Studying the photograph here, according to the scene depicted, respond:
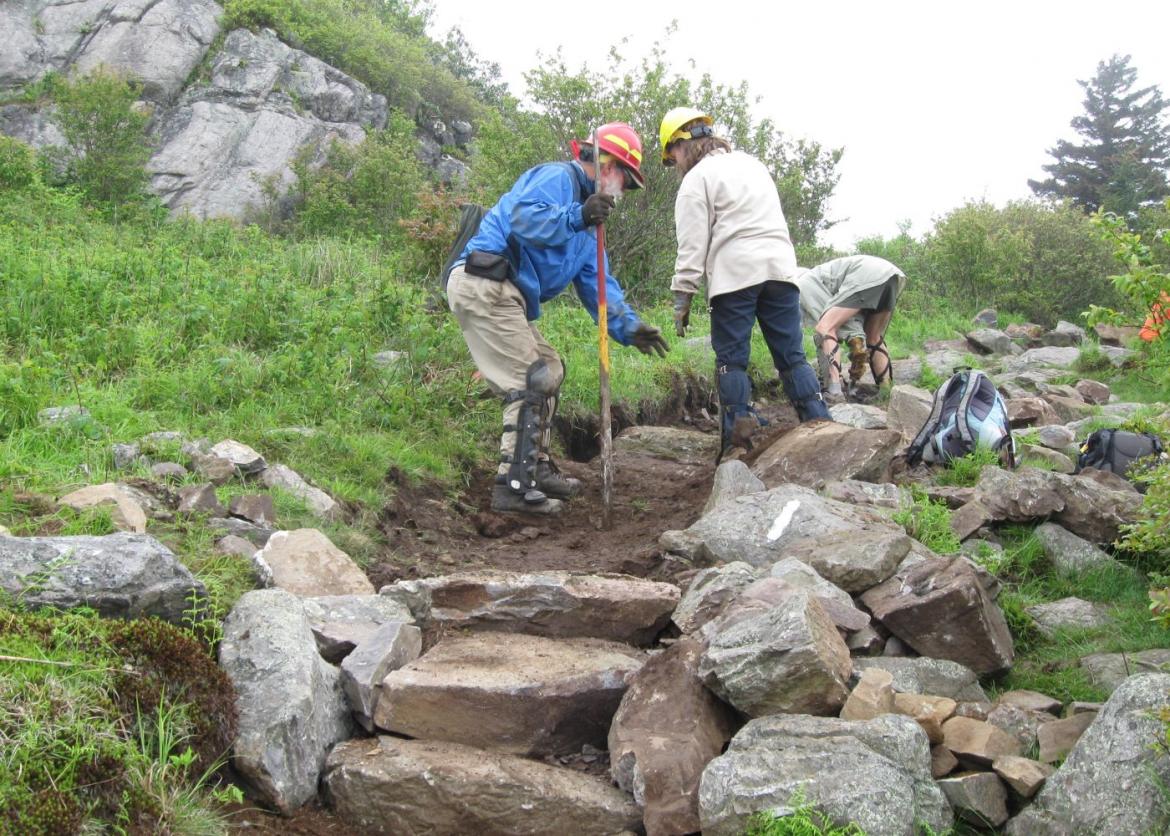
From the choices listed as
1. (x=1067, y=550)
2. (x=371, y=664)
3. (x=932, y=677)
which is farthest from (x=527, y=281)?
(x=932, y=677)

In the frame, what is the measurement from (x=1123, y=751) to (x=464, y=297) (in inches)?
164

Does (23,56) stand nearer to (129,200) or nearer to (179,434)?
(129,200)

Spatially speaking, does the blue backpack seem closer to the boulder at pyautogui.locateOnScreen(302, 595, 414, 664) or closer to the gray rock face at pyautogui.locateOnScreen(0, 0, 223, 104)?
the boulder at pyautogui.locateOnScreen(302, 595, 414, 664)

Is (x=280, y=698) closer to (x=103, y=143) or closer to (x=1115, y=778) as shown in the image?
(x=1115, y=778)

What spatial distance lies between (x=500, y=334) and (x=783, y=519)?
86.2 inches

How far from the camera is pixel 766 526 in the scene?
14.5ft

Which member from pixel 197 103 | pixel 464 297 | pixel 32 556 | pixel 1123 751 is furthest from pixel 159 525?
pixel 197 103

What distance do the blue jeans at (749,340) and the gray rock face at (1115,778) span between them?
12.0 ft

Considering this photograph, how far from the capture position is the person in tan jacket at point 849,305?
8.96 meters

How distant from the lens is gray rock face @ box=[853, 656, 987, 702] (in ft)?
11.0

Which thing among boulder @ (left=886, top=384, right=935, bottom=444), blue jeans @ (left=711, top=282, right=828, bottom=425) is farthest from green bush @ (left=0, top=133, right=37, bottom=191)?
boulder @ (left=886, top=384, right=935, bottom=444)

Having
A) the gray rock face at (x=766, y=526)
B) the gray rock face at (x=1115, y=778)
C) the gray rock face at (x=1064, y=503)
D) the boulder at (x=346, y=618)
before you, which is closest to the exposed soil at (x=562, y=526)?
the gray rock face at (x=766, y=526)

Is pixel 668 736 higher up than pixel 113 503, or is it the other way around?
pixel 113 503

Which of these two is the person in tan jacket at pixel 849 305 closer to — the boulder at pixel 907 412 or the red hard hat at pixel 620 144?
the boulder at pixel 907 412
